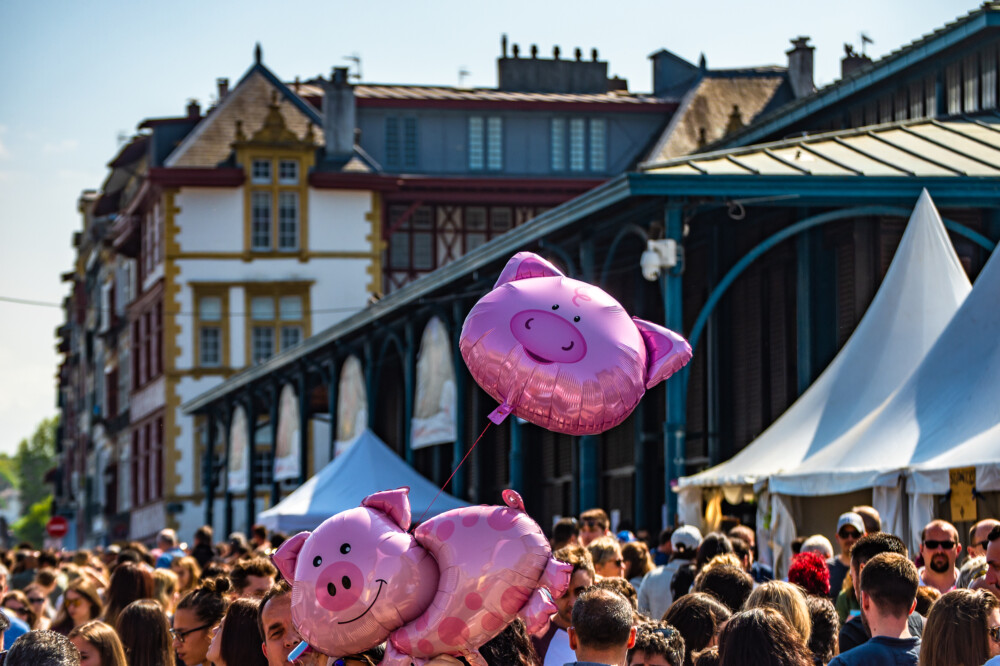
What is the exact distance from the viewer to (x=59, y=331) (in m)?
87.5

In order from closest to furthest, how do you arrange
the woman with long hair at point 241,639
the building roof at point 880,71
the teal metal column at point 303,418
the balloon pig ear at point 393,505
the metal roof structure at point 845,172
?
1. the balloon pig ear at point 393,505
2. the woman with long hair at point 241,639
3. the metal roof structure at point 845,172
4. the building roof at point 880,71
5. the teal metal column at point 303,418

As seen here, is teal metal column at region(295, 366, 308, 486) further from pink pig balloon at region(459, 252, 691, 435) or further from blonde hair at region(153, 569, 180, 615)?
pink pig balloon at region(459, 252, 691, 435)

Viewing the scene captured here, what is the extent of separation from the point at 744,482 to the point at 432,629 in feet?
33.7

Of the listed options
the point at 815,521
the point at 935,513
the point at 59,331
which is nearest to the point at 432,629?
the point at 935,513

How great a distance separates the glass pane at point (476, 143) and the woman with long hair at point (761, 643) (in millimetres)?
43900

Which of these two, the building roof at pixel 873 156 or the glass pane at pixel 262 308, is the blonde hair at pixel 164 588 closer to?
the building roof at pixel 873 156

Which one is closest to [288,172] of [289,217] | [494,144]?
[289,217]

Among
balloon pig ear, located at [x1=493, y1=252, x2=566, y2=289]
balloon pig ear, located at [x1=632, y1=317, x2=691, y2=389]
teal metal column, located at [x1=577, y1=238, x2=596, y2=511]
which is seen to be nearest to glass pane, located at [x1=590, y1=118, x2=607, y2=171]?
teal metal column, located at [x1=577, y1=238, x2=596, y2=511]

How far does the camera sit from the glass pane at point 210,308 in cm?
4631

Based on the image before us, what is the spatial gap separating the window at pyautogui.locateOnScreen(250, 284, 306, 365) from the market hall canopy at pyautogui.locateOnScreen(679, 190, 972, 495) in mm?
31092

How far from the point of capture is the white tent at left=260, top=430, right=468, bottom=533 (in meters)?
23.5

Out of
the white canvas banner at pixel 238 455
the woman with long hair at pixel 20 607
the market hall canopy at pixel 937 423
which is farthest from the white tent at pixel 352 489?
the white canvas banner at pixel 238 455

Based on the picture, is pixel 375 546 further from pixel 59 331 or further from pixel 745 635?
pixel 59 331

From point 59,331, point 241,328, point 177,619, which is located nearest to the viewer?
point 177,619
